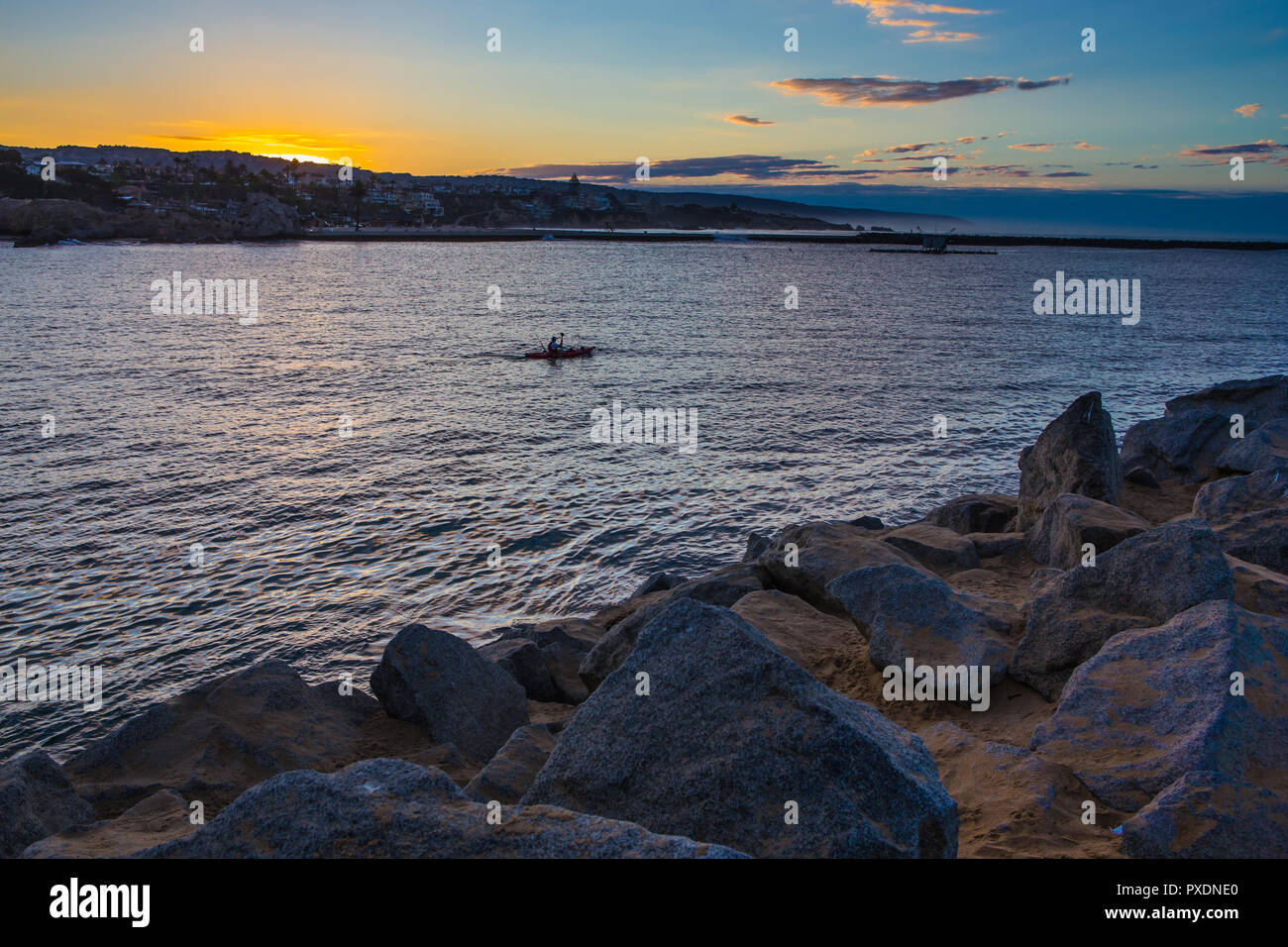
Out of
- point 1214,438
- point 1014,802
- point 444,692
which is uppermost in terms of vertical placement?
point 1214,438

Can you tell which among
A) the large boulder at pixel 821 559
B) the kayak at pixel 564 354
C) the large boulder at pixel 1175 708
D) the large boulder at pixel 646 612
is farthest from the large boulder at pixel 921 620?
the kayak at pixel 564 354

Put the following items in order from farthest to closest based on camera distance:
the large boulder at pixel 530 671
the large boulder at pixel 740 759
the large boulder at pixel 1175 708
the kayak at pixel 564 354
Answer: the kayak at pixel 564 354, the large boulder at pixel 530 671, the large boulder at pixel 1175 708, the large boulder at pixel 740 759

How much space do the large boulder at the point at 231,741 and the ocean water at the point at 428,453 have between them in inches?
202

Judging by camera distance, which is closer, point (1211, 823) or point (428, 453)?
point (1211, 823)

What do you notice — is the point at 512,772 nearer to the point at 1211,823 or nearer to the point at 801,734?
the point at 801,734

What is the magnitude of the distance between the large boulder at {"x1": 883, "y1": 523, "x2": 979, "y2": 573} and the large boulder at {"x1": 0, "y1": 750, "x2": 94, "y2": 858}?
12.3 meters

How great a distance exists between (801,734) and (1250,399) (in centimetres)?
2534

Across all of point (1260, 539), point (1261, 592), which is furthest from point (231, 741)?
point (1260, 539)

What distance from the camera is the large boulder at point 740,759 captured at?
495 cm

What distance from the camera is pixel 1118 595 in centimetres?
943

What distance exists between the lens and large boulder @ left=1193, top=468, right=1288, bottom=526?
46.7 feet

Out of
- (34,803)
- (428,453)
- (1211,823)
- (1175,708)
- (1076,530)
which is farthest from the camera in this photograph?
(428,453)

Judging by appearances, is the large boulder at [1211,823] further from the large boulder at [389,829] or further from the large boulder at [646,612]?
the large boulder at [646,612]

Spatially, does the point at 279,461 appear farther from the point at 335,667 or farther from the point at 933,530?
the point at 933,530
